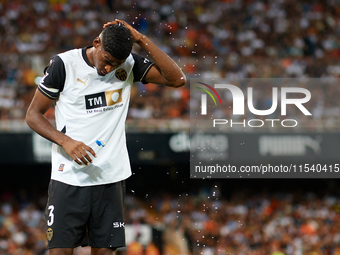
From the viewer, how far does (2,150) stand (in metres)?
10.4

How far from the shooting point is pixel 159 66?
3006mm

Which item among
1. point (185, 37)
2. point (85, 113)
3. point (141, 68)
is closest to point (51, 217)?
point (85, 113)

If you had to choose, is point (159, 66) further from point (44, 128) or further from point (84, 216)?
point (84, 216)

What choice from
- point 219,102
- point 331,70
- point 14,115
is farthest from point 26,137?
point 331,70

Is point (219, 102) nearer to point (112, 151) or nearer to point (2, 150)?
point (2, 150)

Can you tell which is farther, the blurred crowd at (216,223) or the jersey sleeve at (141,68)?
the blurred crowd at (216,223)

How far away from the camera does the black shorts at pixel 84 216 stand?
9.53 feet

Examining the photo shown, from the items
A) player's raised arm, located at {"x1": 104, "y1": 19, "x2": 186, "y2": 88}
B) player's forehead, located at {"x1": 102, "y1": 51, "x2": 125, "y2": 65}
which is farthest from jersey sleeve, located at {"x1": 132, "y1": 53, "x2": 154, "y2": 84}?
player's forehead, located at {"x1": 102, "y1": 51, "x2": 125, "y2": 65}

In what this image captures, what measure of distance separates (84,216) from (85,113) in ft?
2.07

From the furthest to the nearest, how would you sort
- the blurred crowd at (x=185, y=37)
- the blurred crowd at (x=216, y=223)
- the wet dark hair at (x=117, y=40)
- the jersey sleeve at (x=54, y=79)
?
the blurred crowd at (x=185, y=37)
the blurred crowd at (x=216, y=223)
the jersey sleeve at (x=54, y=79)
the wet dark hair at (x=117, y=40)

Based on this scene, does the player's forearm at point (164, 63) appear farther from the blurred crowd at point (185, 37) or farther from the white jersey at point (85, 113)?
the blurred crowd at point (185, 37)

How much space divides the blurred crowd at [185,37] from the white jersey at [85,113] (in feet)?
25.5

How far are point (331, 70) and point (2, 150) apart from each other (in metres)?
8.05

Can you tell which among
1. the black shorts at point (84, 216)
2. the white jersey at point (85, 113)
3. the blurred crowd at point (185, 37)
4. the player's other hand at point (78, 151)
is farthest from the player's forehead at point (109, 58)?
the blurred crowd at point (185, 37)
